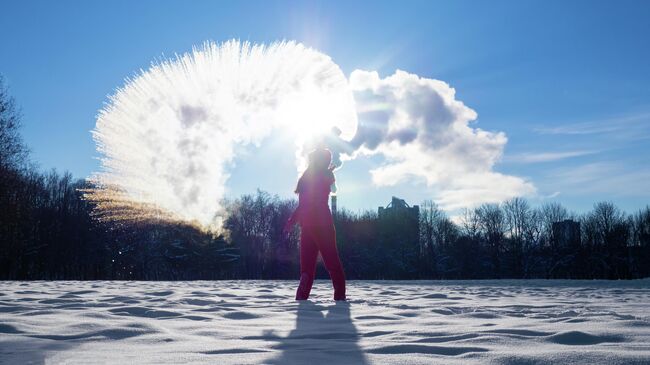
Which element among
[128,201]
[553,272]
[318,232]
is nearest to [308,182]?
[318,232]

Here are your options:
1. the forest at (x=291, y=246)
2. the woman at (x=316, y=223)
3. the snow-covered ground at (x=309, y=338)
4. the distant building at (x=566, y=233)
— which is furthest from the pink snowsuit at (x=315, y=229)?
the distant building at (x=566, y=233)

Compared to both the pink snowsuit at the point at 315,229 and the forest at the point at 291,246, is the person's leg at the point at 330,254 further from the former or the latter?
the forest at the point at 291,246

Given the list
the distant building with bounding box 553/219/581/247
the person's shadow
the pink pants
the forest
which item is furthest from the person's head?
the distant building with bounding box 553/219/581/247

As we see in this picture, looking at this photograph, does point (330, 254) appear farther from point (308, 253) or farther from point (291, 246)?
point (291, 246)

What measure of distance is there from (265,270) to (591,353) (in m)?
53.9

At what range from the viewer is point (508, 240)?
6250cm

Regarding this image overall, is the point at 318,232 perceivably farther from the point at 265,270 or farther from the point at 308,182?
the point at 265,270

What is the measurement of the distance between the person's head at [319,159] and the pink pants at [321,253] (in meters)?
0.79

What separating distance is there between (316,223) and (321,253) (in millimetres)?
369

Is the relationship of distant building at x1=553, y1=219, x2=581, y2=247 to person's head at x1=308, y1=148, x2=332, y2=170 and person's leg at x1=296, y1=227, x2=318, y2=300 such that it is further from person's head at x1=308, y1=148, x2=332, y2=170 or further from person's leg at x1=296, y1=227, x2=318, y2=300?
person's leg at x1=296, y1=227, x2=318, y2=300

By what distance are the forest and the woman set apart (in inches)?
1448

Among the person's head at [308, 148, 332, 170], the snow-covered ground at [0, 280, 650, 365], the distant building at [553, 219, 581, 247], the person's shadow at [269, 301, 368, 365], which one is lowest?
the person's shadow at [269, 301, 368, 365]

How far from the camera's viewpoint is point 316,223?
6547 millimetres

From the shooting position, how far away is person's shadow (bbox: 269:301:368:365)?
2154mm
